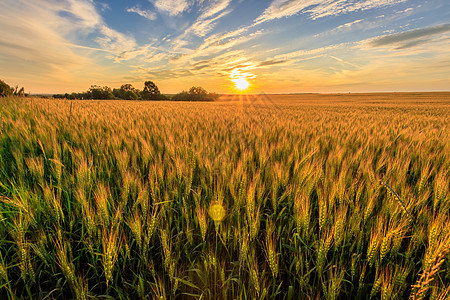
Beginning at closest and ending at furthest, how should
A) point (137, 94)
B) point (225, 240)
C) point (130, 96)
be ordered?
point (225, 240) → point (130, 96) → point (137, 94)

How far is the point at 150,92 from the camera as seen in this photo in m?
49.1

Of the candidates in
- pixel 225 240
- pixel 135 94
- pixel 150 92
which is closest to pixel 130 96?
pixel 135 94

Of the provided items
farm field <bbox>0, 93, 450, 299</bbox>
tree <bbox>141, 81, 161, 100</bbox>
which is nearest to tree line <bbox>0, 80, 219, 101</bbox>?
tree <bbox>141, 81, 161, 100</bbox>

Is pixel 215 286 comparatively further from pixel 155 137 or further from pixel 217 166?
pixel 155 137

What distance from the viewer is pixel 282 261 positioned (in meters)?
1.15

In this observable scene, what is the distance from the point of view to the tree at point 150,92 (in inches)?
1870

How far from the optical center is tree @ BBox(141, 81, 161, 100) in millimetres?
47497

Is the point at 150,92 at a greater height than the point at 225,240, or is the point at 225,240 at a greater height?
the point at 150,92

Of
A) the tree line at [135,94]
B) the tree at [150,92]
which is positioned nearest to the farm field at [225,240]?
the tree line at [135,94]

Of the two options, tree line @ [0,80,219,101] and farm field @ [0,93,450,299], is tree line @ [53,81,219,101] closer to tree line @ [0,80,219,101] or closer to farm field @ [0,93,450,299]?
tree line @ [0,80,219,101]

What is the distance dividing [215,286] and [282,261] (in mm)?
405

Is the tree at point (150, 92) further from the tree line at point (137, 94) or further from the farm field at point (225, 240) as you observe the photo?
the farm field at point (225, 240)

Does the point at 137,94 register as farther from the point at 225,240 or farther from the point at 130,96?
the point at 225,240

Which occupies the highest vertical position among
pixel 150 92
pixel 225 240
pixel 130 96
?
pixel 150 92
